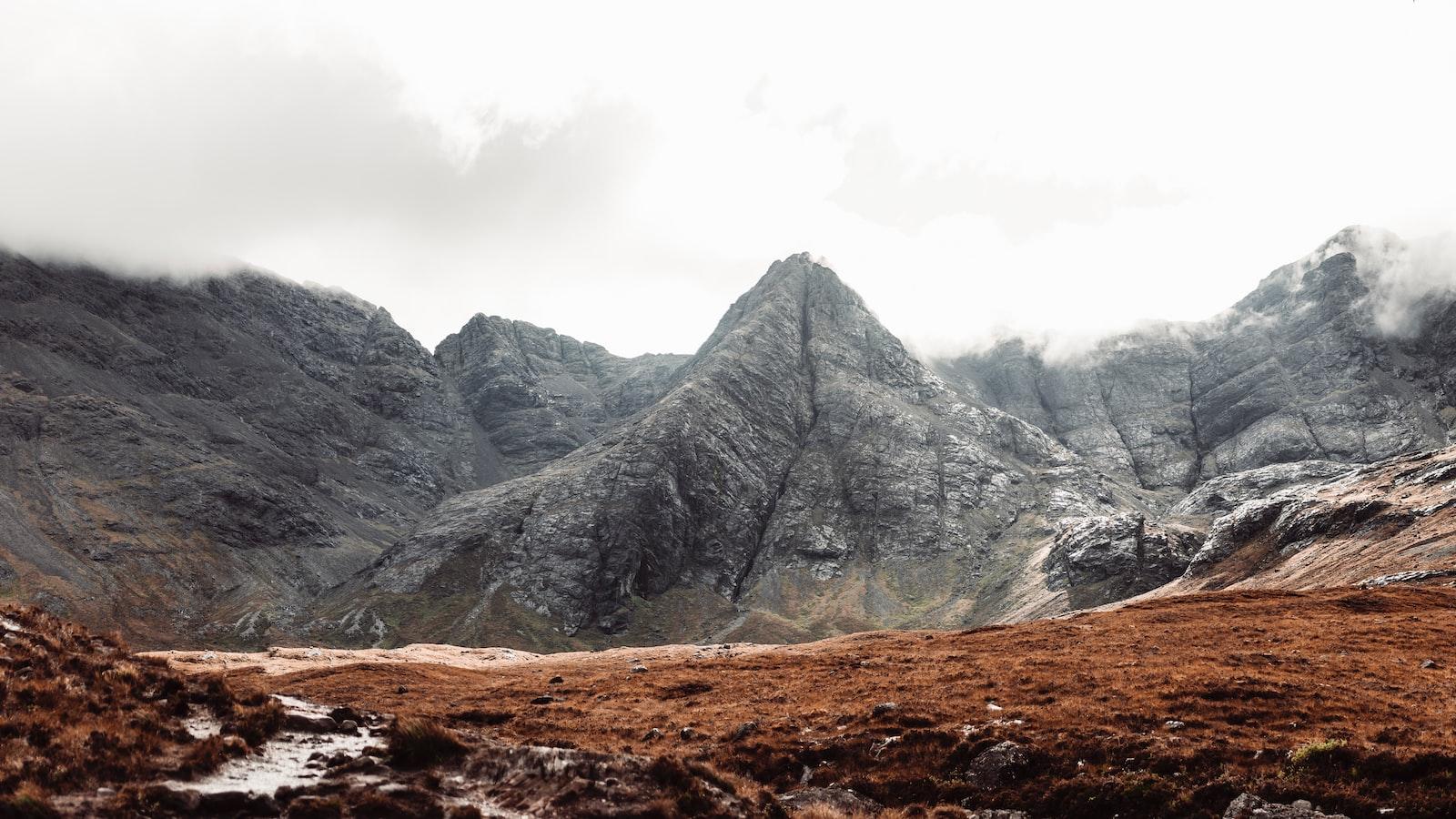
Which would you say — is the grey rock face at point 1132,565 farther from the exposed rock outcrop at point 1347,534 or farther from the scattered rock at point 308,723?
the scattered rock at point 308,723

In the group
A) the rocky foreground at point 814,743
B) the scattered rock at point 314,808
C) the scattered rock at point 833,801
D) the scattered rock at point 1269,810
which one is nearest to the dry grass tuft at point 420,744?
the rocky foreground at point 814,743

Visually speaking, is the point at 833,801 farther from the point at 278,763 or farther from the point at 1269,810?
the point at 278,763

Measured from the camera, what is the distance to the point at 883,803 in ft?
79.4

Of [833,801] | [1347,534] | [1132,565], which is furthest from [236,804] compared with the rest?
[1132,565]

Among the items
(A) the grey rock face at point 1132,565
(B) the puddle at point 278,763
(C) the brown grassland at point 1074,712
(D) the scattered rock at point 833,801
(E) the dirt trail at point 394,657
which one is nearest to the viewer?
(B) the puddle at point 278,763

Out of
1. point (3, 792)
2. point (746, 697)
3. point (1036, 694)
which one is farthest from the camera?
point (746, 697)

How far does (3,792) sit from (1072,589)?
207 meters

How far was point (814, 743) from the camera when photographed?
29.4 metres

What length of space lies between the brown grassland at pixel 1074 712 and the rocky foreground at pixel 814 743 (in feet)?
0.41

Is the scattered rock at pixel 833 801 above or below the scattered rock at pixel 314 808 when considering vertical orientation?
below

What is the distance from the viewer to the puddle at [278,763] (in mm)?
16875

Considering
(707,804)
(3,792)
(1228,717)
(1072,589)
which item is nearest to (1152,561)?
(1072,589)

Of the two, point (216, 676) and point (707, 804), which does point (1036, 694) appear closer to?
point (707, 804)

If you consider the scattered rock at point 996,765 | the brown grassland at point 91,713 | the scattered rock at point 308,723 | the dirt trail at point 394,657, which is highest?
the brown grassland at point 91,713
